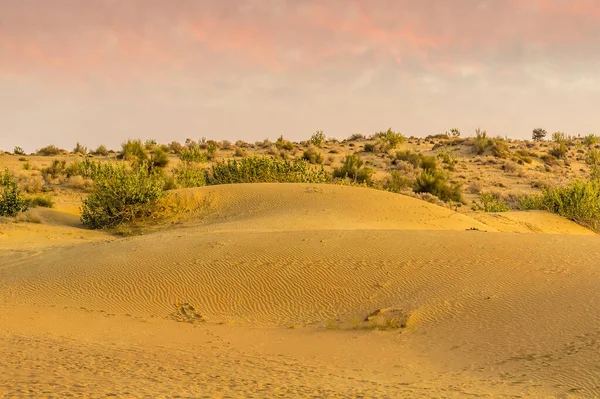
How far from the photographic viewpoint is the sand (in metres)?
4.63

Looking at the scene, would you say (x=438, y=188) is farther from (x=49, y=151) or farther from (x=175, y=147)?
(x=49, y=151)

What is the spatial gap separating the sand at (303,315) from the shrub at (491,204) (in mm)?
Result: 13563

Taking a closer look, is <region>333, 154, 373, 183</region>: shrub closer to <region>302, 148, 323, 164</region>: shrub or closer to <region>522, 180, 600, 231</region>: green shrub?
<region>302, 148, 323, 164</region>: shrub

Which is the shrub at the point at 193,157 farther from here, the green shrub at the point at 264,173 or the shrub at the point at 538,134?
the shrub at the point at 538,134

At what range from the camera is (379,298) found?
8.19m

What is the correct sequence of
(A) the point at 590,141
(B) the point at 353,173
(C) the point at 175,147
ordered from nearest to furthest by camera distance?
(B) the point at 353,173 < (C) the point at 175,147 < (A) the point at 590,141

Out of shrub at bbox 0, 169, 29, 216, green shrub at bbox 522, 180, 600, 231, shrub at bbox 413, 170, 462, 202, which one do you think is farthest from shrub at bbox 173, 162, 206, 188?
green shrub at bbox 522, 180, 600, 231

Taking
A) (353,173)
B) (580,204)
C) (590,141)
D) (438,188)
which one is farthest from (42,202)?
(590,141)

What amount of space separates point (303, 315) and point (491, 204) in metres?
20.3

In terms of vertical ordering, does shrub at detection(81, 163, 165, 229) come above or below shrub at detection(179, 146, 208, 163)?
below

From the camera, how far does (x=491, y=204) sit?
25875mm

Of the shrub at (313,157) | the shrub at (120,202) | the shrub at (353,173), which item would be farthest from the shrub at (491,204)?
the shrub at (120,202)

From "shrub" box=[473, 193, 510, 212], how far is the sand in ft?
44.5

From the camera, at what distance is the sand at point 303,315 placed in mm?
4633
